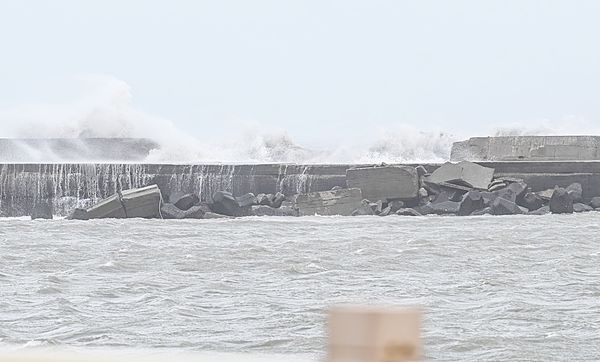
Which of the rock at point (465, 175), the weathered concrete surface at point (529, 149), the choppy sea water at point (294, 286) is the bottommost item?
the choppy sea water at point (294, 286)

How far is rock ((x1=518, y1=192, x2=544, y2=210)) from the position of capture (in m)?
21.6

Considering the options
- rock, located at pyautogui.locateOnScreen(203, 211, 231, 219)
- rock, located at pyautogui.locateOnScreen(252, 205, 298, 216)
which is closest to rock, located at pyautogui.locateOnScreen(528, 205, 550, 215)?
rock, located at pyautogui.locateOnScreen(252, 205, 298, 216)

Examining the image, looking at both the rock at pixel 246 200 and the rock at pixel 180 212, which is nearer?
the rock at pixel 180 212

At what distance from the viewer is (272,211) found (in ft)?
70.9

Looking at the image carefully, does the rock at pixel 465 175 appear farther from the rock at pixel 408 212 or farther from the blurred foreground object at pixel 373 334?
the blurred foreground object at pixel 373 334

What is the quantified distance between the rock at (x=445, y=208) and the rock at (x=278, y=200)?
8.95 feet

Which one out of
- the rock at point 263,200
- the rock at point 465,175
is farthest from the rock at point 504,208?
the rock at point 263,200

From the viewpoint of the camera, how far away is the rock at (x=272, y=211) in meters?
21.4

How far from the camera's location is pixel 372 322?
127 cm

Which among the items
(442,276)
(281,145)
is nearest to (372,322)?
(442,276)

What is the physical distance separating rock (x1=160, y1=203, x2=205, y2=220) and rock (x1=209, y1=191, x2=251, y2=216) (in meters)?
0.28

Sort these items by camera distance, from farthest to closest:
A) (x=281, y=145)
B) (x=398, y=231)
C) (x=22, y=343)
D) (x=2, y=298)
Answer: (x=281, y=145)
(x=398, y=231)
(x=2, y=298)
(x=22, y=343)

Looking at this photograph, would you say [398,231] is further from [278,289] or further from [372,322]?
[372,322]

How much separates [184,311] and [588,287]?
3278 millimetres
